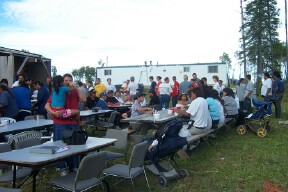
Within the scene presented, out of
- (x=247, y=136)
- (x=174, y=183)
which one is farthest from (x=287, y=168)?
(x=247, y=136)

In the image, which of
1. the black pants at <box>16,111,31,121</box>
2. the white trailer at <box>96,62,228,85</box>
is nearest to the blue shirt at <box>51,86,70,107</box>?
the black pants at <box>16,111,31,121</box>

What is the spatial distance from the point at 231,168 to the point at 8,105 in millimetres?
4827

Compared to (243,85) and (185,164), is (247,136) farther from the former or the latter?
(243,85)

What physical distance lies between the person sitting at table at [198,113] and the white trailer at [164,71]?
828 inches

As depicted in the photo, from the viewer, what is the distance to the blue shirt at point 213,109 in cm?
735

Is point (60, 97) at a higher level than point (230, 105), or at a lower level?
higher

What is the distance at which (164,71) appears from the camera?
28.4 m

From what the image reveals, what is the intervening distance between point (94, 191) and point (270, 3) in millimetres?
28617

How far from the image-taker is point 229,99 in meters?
8.88

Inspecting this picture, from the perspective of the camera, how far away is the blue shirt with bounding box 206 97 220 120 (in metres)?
7.35

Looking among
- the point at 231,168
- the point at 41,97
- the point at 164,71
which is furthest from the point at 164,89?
the point at 164,71

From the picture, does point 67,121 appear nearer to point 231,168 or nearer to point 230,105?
point 231,168

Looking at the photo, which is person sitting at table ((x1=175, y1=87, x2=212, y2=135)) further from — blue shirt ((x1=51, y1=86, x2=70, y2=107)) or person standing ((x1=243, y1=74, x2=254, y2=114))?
person standing ((x1=243, y1=74, x2=254, y2=114))

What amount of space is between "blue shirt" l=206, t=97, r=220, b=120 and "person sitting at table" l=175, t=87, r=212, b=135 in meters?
0.75
